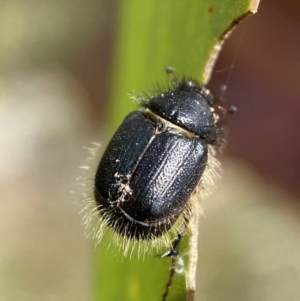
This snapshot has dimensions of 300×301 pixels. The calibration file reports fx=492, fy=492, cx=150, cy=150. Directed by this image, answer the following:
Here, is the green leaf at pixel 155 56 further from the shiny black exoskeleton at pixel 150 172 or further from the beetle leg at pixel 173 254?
the shiny black exoskeleton at pixel 150 172

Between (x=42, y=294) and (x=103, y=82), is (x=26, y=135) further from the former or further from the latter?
(x=42, y=294)

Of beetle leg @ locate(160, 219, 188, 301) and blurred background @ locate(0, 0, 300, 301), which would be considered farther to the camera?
blurred background @ locate(0, 0, 300, 301)

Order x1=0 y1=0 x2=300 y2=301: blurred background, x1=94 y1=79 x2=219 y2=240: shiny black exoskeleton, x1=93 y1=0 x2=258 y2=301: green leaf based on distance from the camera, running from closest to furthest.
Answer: x1=93 y1=0 x2=258 y2=301: green leaf
x1=94 y1=79 x2=219 y2=240: shiny black exoskeleton
x1=0 y1=0 x2=300 y2=301: blurred background

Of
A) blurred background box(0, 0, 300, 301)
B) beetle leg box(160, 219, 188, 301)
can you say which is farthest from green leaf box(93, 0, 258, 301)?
blurred background box(0, 0, 300, 301)

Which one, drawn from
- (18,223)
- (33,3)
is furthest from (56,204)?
(33,3)

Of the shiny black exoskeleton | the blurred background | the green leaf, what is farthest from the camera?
the blurred background

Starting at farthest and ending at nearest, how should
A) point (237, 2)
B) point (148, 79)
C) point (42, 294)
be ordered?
point (42, 294), point (148, 79), point (237, 2)

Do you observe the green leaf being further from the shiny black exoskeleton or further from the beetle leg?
the shiny black exoskeleton

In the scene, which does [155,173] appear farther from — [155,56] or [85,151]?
[85,151]
